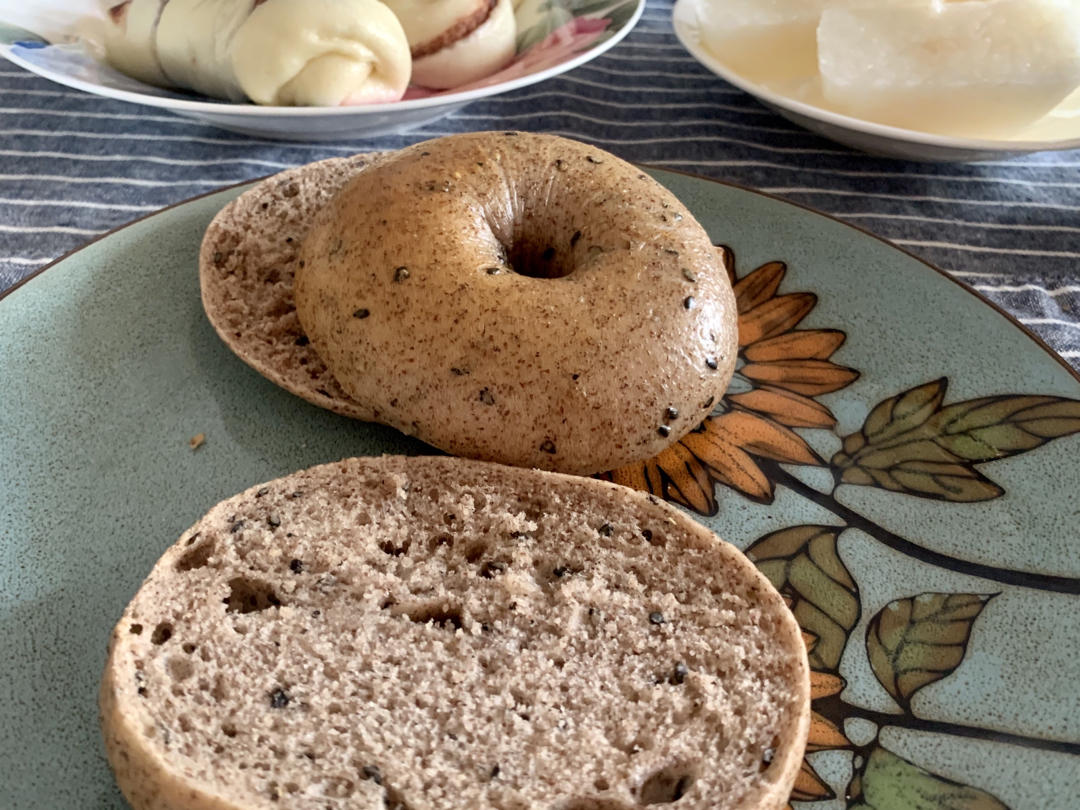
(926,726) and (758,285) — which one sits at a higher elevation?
(758,285)

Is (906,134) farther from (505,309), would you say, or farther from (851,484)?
(505,309)

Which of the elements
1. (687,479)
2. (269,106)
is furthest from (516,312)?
(269,106)

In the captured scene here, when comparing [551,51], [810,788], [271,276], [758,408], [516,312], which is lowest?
[810,788]

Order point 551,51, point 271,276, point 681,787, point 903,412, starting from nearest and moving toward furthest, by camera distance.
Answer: point 681,787 → point 903,412 → point 271,276 → point 551,51

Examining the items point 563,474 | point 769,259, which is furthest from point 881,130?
point 563,474

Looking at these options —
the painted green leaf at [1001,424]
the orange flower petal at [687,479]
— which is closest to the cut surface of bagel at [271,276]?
the orange flower petal at [687,479]

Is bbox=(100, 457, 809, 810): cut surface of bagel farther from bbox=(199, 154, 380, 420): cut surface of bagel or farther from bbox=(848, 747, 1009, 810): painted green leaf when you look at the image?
bbox=(199, 154, 380, 420): cut surface of bagel

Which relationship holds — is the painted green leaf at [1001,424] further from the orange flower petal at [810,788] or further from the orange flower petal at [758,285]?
the orange flower petal at [810,788]
